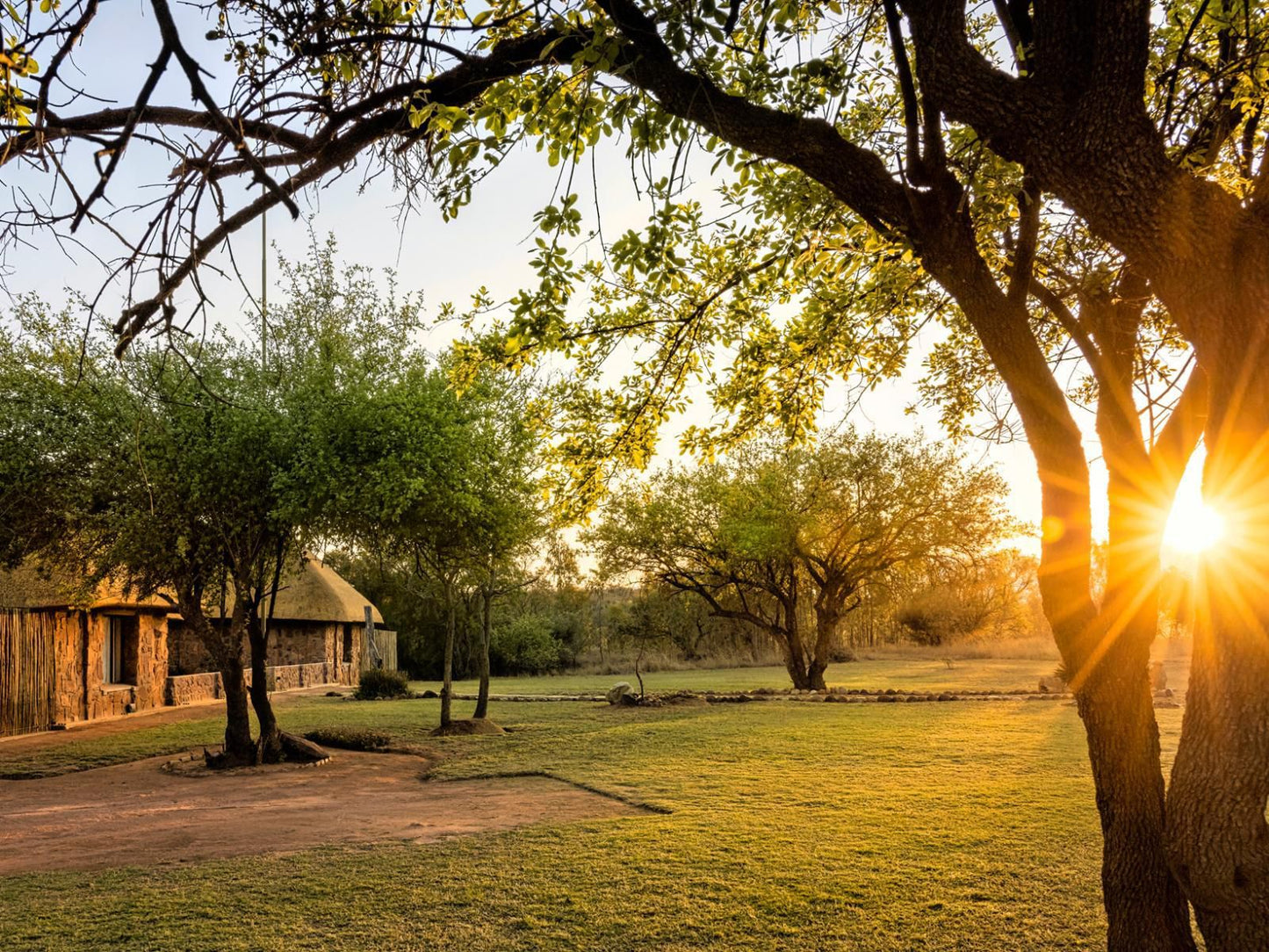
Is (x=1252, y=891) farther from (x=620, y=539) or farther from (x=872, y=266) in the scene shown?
(x=620, y=539)

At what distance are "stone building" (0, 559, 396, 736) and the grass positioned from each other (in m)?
8.84

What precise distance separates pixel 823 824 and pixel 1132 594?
5142 millimetres

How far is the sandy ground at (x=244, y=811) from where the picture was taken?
8078 mm

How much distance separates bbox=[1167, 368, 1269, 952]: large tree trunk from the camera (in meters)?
2.97

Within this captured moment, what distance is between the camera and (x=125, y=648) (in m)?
21.8

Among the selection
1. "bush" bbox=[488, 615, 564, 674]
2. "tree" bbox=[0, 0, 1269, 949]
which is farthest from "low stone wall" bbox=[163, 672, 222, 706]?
"tree" bbox=[0, 0, 1269, 949]

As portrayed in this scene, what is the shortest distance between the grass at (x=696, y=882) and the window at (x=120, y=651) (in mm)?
15549

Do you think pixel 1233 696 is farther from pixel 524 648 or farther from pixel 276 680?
pixel 524 648

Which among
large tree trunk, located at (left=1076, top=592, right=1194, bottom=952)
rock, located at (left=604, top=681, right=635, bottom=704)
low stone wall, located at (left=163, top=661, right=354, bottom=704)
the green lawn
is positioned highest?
large tree trunk, located at (left=1076, top=592, right=1194, bottom=952)

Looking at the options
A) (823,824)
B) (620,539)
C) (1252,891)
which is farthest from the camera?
(620,539)

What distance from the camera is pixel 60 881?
6934 mm

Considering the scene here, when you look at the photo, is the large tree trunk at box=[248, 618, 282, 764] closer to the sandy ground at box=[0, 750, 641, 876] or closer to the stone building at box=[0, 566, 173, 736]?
the sandy ground at box=[0, 750, 641, 876]

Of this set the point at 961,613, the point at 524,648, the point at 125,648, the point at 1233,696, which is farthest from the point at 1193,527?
the point at 961,613

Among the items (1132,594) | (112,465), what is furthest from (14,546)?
(1132,594)
